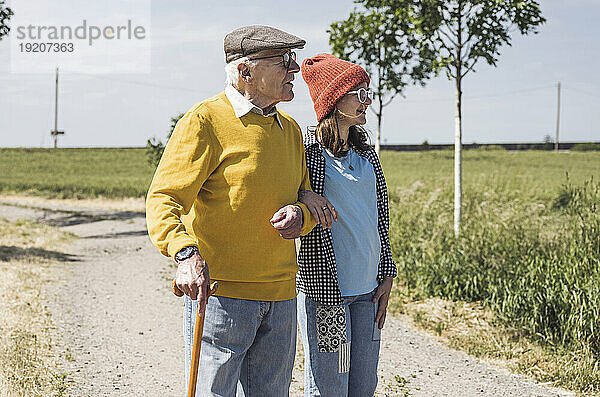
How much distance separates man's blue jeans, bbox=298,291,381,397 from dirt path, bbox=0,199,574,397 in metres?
1.71

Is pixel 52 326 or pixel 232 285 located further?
pixel 52 326

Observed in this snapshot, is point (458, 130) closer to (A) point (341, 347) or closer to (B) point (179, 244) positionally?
(A) point (341, 347)

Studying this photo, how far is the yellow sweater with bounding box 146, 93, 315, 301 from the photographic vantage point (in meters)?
2.29

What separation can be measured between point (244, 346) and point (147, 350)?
10.7 ft

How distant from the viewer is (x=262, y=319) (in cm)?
249

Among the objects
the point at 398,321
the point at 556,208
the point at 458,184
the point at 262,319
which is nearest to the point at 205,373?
the point at 262,319

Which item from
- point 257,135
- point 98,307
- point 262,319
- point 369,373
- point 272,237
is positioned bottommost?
point 98,307

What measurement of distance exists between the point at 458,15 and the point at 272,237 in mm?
5773

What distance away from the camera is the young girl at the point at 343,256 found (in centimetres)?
278

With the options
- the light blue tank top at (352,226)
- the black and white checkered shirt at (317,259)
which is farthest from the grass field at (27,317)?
the light blue tank top at (352,226)

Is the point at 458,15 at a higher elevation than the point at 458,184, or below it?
higher

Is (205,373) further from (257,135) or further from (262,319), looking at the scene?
(257,135)

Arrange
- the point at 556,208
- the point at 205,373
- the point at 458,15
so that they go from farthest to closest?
the point at 556,208 → the point at 458,15 → the point at 205,373

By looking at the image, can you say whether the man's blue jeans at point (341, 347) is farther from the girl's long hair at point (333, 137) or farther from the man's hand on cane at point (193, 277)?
the man's hand on cane at point (193, 277)
